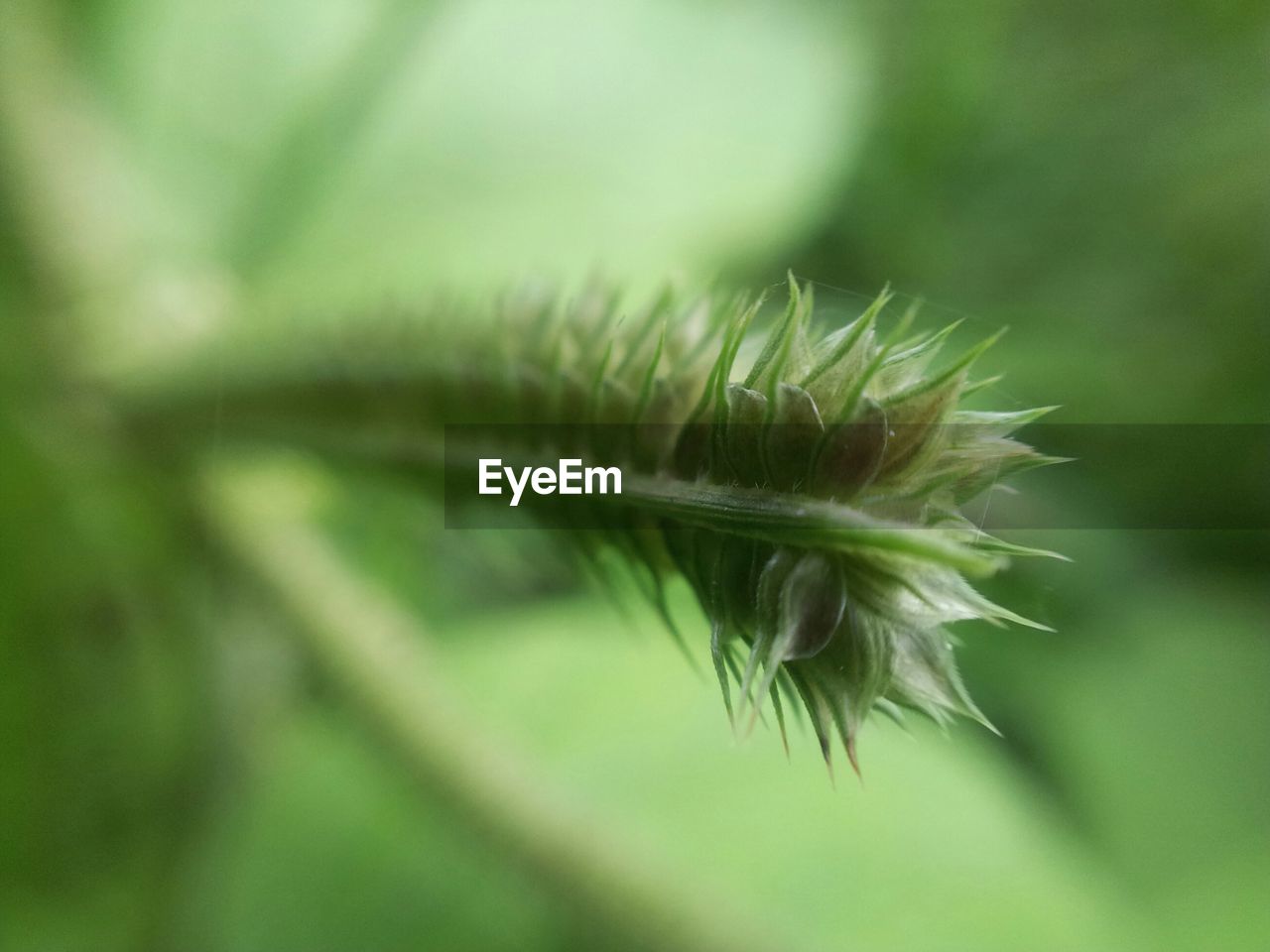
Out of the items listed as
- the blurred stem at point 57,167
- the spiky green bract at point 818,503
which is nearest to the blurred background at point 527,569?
the blurred stem at point 57,167

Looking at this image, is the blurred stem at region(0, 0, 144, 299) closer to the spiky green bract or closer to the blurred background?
the blurred background

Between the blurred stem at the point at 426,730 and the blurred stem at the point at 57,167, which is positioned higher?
the blurred stem at the point at 57,167

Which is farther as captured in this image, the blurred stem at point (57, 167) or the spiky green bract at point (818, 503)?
the blurred stem at point (57, 167)

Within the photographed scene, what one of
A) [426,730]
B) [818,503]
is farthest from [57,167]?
[818,503]

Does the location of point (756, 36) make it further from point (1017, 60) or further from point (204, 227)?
point (204, 227)

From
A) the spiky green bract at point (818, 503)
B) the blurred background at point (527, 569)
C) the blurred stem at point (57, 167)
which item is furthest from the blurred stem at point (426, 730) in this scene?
the spiky green bract at point (818, 503)

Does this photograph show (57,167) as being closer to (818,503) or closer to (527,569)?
(527,569)

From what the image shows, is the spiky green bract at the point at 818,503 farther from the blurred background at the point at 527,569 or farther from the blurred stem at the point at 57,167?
the blurred stem at the point at 57,167

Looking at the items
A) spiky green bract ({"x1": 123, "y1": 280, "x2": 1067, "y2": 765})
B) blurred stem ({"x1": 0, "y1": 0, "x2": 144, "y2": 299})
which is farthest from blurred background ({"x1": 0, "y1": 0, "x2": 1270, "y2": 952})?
spiky green bract ({"x1": 123, "y1": 280, "x2": 1067, "y2": 765})
